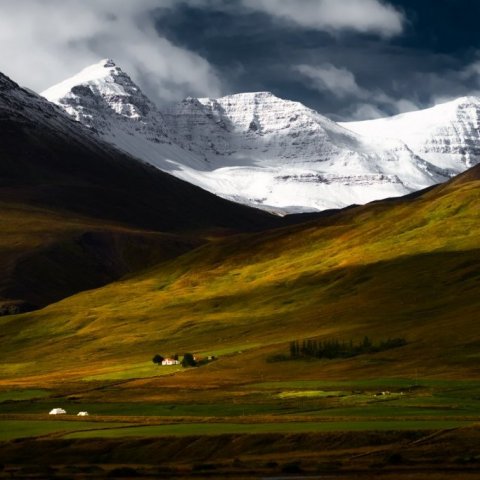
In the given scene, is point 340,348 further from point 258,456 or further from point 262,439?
point 258,456

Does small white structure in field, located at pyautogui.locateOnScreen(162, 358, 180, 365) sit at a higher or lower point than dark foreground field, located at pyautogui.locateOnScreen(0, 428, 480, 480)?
higher

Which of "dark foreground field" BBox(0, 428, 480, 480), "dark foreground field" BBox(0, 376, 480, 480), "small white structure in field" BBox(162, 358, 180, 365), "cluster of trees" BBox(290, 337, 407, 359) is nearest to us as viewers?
"dark foreground field" BBox(0, 428, 480, 480)

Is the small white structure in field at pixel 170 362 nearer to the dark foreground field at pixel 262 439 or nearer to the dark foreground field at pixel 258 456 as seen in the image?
the dark foreground field at pixel 262 439

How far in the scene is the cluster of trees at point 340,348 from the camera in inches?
7205

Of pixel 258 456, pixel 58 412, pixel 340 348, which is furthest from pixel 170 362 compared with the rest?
pixel 258 456

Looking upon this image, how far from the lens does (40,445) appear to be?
89.1 metres

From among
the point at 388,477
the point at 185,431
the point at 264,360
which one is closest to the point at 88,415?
the point at 185,431

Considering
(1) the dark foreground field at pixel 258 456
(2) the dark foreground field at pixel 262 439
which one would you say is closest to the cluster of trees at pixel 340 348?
(2) the dark foreground field at pixel 262 439

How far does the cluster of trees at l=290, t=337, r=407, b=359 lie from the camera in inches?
7205

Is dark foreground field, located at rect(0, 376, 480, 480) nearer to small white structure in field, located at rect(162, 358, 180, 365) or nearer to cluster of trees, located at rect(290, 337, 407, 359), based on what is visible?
cluster of trees, located at rect(290, 337, 407, 359)

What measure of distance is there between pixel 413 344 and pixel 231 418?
83495 mm

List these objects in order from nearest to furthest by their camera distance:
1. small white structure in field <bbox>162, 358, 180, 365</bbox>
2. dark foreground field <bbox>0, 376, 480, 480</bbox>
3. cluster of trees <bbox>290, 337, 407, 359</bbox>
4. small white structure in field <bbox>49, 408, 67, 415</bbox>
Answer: dark foreground field <bbox>0, 376, 480, 480</bbox> → small white structure in field <bbox>49, 408, 67, 415</bbox> → cluster of trees <bbox>290, 337, 407, 359</bbox> → small white structure in field <bbox>162, 358, 180, 365</bbox>

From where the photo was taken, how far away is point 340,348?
612 feet

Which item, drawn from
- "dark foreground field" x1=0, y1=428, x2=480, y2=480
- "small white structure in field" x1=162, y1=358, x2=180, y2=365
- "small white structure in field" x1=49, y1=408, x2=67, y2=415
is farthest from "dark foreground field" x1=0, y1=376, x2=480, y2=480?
"small white structure in field" x1=162, y1=358, x2=180, y2=365
